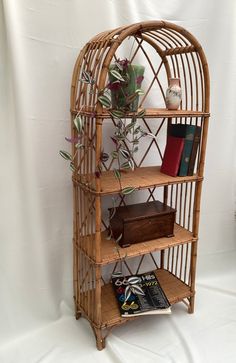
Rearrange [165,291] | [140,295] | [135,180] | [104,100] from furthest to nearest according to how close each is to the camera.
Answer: [165,291], [140,295], [135,180], [104,100]

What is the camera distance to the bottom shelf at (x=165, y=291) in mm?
1513

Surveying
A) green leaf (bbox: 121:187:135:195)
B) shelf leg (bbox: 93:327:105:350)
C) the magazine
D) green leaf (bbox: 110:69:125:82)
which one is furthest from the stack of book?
shelf leg (bbox: 93:327:105:350)

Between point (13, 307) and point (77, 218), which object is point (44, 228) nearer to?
point (77, 218)

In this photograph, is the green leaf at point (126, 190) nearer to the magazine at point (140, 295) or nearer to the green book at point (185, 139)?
the green book at point (185, 139)

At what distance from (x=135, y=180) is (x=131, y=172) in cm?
14

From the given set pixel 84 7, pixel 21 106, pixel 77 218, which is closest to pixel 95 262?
pixel 77 218

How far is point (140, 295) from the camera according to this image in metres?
1.61

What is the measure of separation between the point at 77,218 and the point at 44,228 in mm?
178

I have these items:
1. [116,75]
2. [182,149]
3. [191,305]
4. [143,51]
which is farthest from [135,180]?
[191,305]

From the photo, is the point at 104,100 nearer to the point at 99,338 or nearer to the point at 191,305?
the point at 99,338

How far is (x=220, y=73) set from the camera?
6.04ft

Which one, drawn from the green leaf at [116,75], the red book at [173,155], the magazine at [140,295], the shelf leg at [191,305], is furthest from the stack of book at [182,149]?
the shelf leg at [191,305]

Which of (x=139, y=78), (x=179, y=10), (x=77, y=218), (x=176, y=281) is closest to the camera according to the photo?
(x=139, y=78)

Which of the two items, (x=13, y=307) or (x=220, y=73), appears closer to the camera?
(x=13, y=307)
